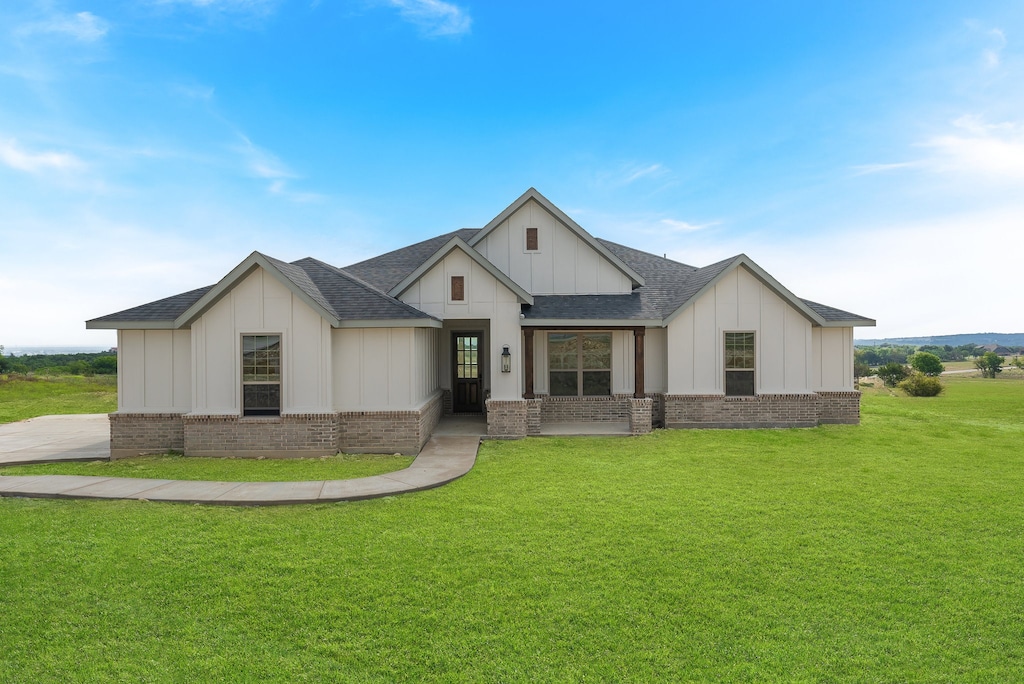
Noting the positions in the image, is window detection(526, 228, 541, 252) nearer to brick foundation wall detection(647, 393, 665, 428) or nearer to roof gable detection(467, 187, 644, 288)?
roof gable detection(467, 187, 644, 288)

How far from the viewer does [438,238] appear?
1919 cm

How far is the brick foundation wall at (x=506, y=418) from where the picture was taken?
41.8ft

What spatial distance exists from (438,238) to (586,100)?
27.8ft

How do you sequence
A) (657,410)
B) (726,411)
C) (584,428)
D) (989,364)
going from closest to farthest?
(584,428), (726,411), (657,410), (989,364)

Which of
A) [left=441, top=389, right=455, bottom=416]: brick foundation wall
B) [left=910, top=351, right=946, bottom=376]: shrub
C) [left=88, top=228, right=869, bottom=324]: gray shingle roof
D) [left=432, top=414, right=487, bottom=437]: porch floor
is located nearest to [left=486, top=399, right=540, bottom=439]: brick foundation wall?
[left=432, top=414, right=487, bottom=437]: porch floor

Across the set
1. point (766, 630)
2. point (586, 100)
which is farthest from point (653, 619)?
point (586, 100)

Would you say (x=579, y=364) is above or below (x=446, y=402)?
above

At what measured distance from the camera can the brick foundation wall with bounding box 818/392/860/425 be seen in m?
14.5

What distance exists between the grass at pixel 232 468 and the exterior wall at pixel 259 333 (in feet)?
3.98

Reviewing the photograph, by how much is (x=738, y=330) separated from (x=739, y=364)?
39.8 inches

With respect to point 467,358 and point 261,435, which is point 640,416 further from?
point 261,435

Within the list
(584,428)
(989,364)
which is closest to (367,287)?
(584,428)

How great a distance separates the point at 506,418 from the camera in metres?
12.8

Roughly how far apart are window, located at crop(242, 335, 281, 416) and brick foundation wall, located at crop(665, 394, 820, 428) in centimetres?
1042
